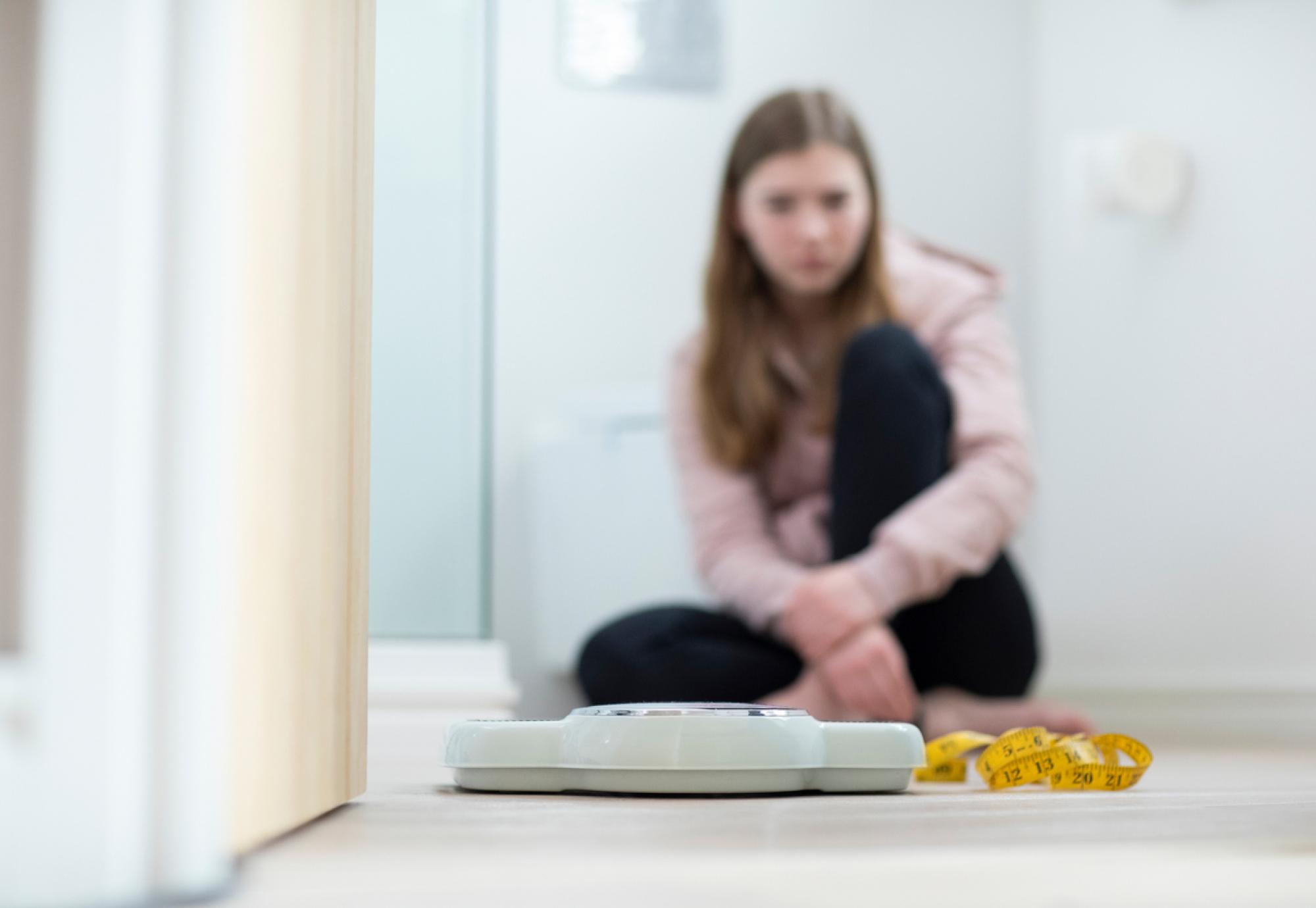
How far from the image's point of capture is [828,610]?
48.4 inches

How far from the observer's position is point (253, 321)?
0.27 meters

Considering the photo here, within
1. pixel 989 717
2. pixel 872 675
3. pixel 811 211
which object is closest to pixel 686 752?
pixel 872 675

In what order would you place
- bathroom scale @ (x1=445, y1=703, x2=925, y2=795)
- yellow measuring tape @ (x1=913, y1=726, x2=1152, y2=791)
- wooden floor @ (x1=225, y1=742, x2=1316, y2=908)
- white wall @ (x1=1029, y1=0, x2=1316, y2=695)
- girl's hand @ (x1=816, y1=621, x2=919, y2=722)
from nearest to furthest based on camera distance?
wooden floor @ (x1=225, y1=742, x2=1316, y2=908), bathroom scale @ (x1=445, y1=703, x2=925, y2=795), yellow measuring tape @ (x1=913, y1=726, x2=1152, y2=791), girl's hand @ (x1=816, y1=621, x2=919, y2=722), white wall @ (x1=1029, y1=0, x2=1316, y2=695)

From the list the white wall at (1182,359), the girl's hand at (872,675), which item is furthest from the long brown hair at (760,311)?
the white wall at (1182,359)

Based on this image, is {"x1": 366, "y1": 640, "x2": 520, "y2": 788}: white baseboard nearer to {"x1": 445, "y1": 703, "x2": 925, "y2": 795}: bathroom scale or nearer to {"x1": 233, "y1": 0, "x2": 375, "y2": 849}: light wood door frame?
{"x1": 445, "y1": 703, "x2": 925, "y2": 795}: bathroom scale

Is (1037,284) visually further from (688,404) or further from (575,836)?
(575,836)

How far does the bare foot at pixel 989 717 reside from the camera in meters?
1.26

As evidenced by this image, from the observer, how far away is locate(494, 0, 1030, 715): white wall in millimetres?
1967

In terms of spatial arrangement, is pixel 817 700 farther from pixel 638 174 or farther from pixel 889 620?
pixel 638 174

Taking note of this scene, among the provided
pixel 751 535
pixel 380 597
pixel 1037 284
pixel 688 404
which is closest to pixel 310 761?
pixel 380 597

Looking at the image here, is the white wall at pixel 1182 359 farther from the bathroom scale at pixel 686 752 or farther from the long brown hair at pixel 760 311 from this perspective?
the bathroom scale at pixel 686 752

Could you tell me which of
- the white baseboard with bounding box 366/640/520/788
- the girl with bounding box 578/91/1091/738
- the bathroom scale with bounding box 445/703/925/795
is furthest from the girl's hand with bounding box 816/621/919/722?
the bathroom scale with bounding box 445/703/925/795

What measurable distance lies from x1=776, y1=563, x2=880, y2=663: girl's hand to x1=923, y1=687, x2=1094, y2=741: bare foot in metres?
0.13

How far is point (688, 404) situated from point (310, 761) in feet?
3.97
